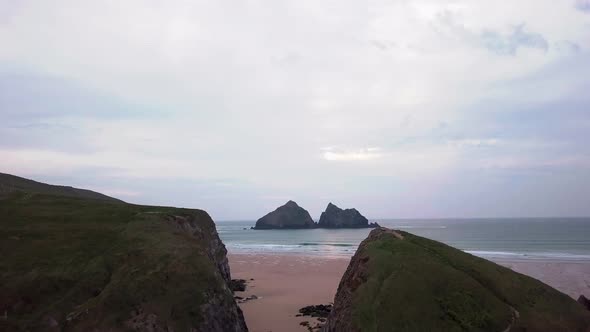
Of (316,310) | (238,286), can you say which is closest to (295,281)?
(238,286)

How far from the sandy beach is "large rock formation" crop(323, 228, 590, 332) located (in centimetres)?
943

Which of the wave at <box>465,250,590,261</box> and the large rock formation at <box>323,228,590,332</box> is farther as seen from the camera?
the wave at <box>465,250,590,261</box>

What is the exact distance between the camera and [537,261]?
6244 centimetres

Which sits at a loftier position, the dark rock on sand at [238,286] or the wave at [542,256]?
the wave at [542,256]

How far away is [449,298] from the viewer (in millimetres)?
17484

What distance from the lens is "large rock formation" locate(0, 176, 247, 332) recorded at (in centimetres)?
1920

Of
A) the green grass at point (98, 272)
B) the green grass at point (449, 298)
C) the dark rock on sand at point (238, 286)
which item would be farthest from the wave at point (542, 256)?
the green grass at point (98, 272)

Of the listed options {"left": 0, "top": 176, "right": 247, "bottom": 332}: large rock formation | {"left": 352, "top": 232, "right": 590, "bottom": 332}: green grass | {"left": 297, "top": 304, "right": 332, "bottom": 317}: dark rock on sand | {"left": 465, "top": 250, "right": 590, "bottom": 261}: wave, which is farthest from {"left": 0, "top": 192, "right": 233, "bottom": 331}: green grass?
{"left": 465, "top": 250, "right": 590, "bottom": 261}: wave

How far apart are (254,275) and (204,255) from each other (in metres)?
28.9

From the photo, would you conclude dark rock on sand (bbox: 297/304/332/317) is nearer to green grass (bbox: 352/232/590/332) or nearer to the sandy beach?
the sandy beach

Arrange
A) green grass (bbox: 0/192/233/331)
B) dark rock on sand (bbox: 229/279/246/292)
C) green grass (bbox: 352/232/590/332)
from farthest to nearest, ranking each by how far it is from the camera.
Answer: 1. dark rock on sand (bbox: 229/279/246/292)
2. green grass (bbox: 0/192/233/331)
3. green grass (bbox: 352/232/590/332)

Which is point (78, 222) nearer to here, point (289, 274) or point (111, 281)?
point (111, 281)

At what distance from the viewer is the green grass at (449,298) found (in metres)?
16.6

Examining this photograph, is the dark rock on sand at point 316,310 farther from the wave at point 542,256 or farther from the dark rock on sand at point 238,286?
the wave at point 542,256
